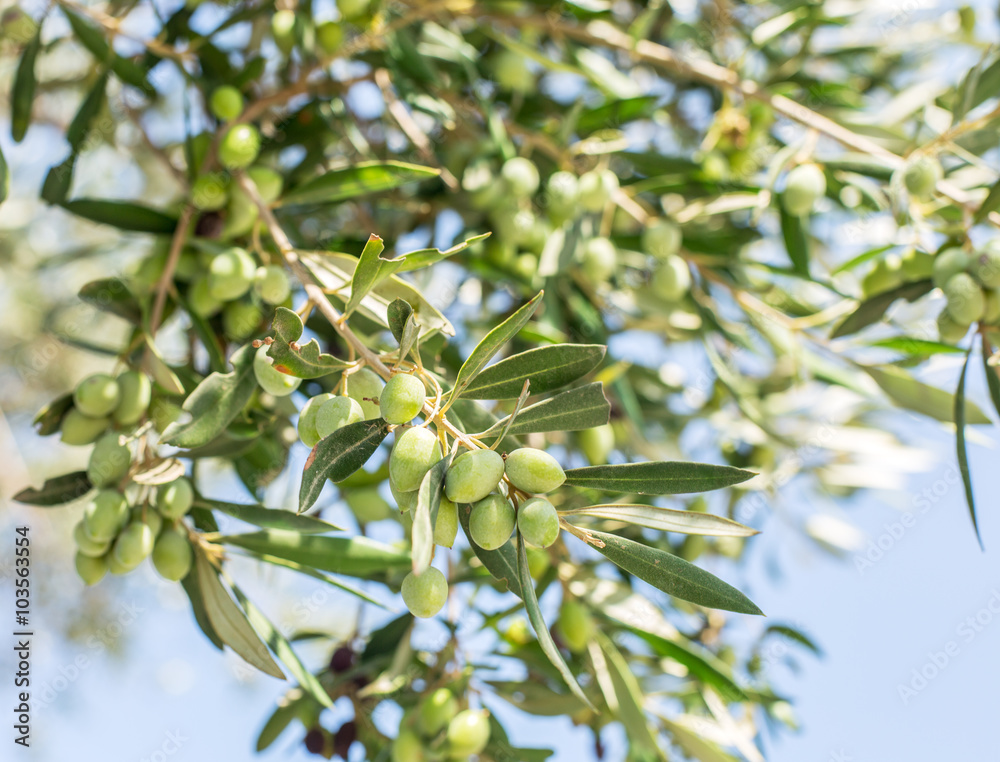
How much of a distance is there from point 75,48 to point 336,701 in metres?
2.94

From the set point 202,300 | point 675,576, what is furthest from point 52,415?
point 675,576

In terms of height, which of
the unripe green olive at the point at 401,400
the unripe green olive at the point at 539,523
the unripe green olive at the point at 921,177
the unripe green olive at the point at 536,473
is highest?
the unripe green olive at the point at 921,177

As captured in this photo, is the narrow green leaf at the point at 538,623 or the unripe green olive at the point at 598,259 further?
the unripe green olive at the point at 598,259

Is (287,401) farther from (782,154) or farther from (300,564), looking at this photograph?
(782,154)

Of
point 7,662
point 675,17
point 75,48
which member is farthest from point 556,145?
point 7,662

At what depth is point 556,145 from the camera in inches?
63.1

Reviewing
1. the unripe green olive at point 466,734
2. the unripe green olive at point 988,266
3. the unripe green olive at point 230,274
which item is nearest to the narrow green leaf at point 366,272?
the unripe green olive at point 230,274

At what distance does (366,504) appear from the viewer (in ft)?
5.08

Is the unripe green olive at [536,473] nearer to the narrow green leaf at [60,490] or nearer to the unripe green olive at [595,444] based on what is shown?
the narrow green leaf at [60,490]

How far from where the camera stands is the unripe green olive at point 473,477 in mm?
692

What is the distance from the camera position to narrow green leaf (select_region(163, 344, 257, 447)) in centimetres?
87

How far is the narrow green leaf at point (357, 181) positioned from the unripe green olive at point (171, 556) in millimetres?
580

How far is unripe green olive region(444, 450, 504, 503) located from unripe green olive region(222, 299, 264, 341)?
0.69m

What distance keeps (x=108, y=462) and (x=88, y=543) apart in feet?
0.37
